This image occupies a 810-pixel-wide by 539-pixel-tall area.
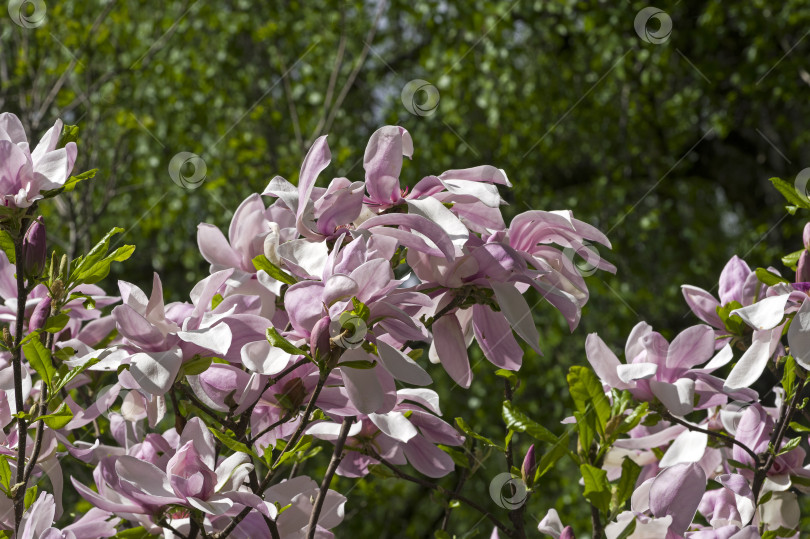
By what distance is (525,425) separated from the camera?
1.90 ft

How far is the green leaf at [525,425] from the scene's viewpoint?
1.89 ft

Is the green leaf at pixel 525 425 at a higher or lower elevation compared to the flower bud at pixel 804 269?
lower

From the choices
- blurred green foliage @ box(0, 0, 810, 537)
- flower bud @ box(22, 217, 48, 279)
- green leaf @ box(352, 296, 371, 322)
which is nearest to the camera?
green leaf @ box(352, 296, 371, 322)

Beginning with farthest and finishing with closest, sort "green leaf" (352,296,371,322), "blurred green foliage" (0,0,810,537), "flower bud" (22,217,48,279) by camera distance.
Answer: "blurred green foliage" (0,0,810,537) < "flower bud" (22,217,48,279) < "green leaf" (352,296,371,322)

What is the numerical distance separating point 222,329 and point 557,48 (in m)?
3.25

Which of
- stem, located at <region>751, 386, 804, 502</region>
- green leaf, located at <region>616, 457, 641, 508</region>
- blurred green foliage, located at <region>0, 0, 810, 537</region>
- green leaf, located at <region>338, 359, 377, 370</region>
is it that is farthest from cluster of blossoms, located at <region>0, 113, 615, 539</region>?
blurred green foliage, located at <region>0, 0, 810, 537</region>

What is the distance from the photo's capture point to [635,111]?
3.46m

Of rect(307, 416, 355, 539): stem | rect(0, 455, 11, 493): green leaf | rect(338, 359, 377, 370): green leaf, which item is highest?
rect(338, 359, 377, 370): green leaf

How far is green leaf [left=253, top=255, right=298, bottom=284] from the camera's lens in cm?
62

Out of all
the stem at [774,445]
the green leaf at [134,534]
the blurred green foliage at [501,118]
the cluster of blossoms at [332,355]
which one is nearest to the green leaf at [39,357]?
the cluster of blossoms at [332,355]

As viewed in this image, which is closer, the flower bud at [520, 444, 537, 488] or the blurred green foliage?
the flower bud at [520, 444, 537, 488]

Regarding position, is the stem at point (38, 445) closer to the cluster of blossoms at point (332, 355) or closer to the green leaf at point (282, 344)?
the cluster of blossoms at point (332, 355)

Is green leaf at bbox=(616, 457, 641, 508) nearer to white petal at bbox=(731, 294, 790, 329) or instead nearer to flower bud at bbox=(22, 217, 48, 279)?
white petal at bbox=(731, 294, 790, 329)

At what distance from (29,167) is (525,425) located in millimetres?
383
